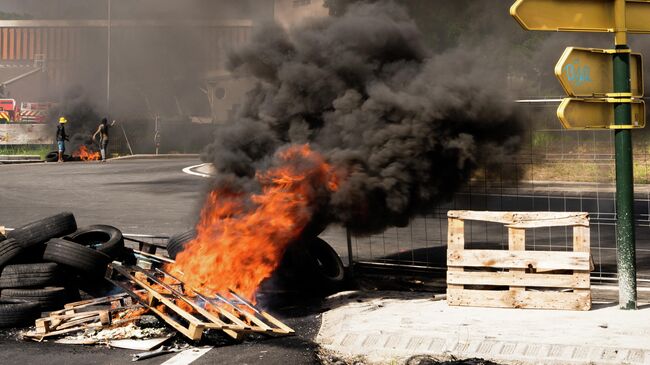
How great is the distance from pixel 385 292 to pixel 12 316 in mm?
3906

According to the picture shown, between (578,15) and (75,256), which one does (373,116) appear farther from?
(75,256)

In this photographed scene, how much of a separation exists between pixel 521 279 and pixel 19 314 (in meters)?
4.97

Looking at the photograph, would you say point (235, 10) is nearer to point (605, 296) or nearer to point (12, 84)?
point (605, 296)

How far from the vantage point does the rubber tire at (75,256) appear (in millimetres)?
8039

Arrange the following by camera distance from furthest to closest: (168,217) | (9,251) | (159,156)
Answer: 1. (159,156)
2. (168,217)
3. (9,251)

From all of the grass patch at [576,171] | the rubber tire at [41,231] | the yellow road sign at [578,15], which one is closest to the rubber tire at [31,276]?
the rubber tire at [41,231]

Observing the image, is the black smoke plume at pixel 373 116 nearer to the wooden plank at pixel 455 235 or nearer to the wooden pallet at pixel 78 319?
the wooden plank at pixel 455 235

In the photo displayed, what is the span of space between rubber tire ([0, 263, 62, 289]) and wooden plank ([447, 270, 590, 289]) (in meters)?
4.19

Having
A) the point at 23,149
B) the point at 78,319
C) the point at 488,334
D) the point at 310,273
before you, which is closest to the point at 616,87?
the point at 488,334

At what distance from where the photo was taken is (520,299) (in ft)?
23.6

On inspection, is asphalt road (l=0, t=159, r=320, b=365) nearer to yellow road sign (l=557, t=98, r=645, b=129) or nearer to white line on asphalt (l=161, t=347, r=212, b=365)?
white line on asphalt (l=161, t=347, r=212, b=365)

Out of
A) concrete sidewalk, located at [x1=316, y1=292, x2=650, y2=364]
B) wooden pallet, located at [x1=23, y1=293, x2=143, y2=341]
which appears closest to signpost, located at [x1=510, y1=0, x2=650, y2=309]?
concrete sidewalk, located at [x1=316, y1=292, x2=650, y2=364]

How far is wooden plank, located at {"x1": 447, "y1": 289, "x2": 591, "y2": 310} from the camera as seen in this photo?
7.01 meters

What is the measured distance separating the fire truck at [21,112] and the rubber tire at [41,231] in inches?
1454
